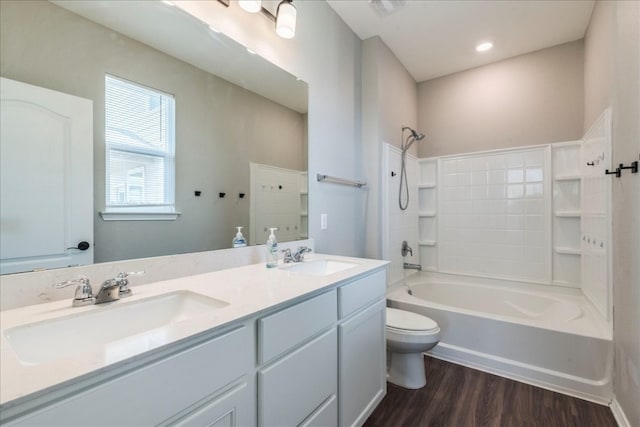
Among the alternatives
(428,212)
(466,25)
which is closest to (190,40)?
(466,25)

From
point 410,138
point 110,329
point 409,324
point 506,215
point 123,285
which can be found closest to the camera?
point 110,329

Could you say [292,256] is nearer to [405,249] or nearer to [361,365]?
[361,365]

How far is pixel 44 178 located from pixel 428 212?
10.6ft

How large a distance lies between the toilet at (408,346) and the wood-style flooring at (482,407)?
0.22 ft

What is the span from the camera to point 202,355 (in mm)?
748

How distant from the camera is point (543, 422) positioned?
159 centimetres

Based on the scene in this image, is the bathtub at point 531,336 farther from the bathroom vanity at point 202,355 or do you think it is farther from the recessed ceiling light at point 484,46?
the recessed ceiling light at point 484,46

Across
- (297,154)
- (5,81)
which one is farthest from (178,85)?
(297,154)

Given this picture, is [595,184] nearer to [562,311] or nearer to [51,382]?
[562,311]

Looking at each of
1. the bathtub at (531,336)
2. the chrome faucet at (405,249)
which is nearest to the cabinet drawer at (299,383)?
the bathtub at (531,336)

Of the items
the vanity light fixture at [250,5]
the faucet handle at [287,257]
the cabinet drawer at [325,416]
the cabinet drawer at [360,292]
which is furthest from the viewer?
the faucet handle at [287,257]

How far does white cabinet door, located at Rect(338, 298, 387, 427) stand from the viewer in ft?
4.40

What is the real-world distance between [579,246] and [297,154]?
267 cm

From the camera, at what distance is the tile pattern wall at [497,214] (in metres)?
2.73
